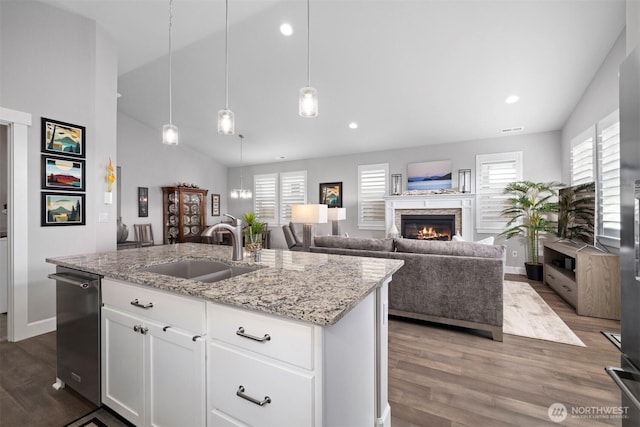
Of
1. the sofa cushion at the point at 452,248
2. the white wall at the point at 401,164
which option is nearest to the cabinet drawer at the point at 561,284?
the white wall at the point at 401,164

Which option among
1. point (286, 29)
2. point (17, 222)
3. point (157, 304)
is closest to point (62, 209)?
point (17, 222)

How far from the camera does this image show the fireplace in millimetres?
5719

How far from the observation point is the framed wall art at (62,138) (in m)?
2.82

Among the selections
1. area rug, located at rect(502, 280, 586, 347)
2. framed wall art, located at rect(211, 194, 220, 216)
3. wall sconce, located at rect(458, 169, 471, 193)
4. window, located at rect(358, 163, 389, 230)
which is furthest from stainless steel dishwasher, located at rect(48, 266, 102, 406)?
framed wall art, located at rect(211, 194, 220, 216)

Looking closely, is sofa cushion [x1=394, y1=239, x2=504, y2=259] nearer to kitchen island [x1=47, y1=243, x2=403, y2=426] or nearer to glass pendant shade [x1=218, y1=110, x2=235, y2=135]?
kitchen island [x1=47, y1=243, x2=403, y2=426]

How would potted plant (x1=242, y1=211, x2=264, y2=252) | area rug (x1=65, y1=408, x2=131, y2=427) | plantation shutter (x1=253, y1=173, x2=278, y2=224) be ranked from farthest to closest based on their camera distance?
plantation shutter (x1=253, y1=173, x2=278, y2=224) → potted plant (x1=242, y1=211, x2=264, y2=252) → area rug (x1=65, y1=408, x2=131, y2=427)

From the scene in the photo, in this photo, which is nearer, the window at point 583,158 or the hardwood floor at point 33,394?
the hardwood floor at point 33,394

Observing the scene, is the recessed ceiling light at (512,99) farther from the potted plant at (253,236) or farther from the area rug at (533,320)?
the potted plant at (253,236)

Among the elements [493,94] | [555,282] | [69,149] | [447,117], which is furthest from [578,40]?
[69,149]

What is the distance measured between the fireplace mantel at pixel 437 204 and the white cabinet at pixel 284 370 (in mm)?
4942

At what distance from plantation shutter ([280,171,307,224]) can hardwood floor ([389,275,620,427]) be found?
5.20 metres

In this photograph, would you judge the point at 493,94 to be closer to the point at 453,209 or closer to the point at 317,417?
the point at 453,209

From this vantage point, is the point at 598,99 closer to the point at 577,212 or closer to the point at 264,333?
the point at 577,212

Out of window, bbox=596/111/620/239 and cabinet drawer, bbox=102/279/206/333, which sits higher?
window, bbox=596/111/620/239
